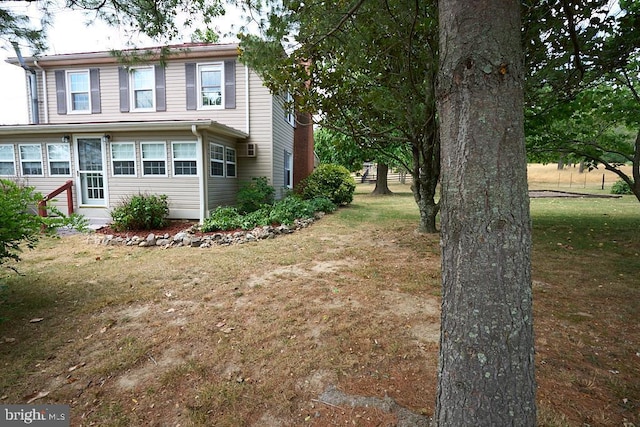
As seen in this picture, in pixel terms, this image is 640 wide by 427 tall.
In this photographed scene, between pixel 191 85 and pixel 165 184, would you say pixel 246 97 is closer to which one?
pixel 191 85

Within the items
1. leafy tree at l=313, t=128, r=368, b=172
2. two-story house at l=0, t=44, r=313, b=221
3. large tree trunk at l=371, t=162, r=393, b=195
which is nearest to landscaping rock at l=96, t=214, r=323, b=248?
two-story house at l=0, t=44, r=313, b=221

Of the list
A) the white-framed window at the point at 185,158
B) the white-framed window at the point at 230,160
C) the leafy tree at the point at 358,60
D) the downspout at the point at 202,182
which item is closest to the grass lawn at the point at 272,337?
the leafy tree at the point at 358,60

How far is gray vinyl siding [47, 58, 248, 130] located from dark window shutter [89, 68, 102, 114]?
0.37ft

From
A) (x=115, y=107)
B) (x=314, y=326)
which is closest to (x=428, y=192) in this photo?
(x=314, y=326)

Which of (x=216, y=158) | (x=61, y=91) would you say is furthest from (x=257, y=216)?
(x=61, y=91)

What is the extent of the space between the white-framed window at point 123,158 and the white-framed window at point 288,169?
5.49 meters

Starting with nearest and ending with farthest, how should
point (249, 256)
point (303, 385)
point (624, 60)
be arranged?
point (303, 385) < point (624, 60) < point (249, 256)

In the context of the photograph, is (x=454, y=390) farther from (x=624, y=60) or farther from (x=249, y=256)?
(x=624, y=60)

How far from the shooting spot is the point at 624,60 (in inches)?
208

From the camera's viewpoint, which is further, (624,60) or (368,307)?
(624,60)

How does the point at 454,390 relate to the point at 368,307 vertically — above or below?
above

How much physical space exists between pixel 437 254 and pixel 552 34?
3704 millimetres

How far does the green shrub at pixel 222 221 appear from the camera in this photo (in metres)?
7.53

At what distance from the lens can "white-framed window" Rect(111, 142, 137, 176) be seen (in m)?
8.95
